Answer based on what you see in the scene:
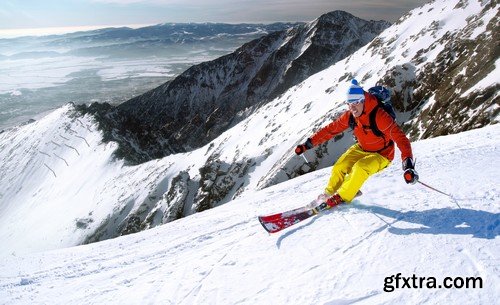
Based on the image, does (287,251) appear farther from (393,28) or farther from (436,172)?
(393,28)

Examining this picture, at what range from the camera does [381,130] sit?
851cm

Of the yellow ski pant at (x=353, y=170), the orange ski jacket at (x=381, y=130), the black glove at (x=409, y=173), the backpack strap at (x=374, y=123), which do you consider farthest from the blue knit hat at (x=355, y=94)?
the black glove at (x=409, y=173)

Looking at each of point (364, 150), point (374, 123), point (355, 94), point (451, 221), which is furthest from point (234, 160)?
point (451, 221)

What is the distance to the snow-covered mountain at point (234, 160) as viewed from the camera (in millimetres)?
47062

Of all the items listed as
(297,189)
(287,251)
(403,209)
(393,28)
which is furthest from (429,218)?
(393,28)

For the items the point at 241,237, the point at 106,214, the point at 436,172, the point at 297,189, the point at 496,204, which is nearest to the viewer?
the point at 496,204

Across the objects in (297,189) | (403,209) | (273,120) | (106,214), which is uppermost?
(403,209)

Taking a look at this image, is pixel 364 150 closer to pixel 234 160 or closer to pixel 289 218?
pixel 289 218

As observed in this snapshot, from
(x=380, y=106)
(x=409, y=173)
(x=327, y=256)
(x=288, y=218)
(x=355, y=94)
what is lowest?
(x=288, y=218)

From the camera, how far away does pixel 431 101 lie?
145ft

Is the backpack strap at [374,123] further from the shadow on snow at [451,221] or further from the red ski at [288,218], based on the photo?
the red ski at [288,218]

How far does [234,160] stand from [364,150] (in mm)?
57319

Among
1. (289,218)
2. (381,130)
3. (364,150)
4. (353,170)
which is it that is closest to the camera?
(381,130)

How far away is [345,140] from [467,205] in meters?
41.2
